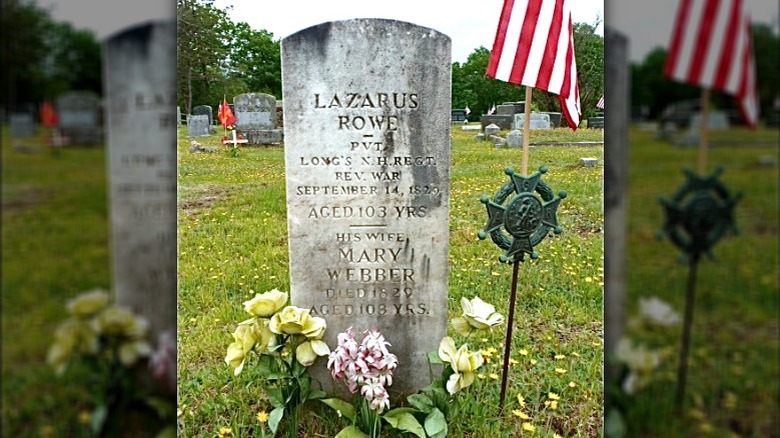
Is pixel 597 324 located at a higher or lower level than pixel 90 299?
lower

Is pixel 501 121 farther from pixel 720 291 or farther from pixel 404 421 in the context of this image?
pixel 720 291

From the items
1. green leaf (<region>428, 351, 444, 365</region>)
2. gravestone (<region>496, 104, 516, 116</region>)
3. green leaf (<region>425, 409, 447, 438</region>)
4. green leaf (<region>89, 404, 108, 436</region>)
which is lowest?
green leaf (<region>425, 409, 447, 438</region>)

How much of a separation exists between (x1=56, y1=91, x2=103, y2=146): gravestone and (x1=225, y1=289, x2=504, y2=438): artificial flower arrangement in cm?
213

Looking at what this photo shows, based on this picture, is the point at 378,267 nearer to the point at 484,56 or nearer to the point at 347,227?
the point at 347,227

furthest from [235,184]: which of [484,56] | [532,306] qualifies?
[484,56]

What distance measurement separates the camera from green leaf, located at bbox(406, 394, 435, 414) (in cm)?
302

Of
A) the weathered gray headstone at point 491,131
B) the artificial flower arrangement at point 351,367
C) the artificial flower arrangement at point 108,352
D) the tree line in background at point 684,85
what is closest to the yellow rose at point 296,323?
the artificial flower arrangement at point 351,367

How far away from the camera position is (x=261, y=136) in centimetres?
1548

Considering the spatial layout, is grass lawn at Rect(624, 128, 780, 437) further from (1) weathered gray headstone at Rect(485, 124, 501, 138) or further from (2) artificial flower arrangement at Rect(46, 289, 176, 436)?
(1) weathered gray headstone at Rect(485, 124, 501, 138)

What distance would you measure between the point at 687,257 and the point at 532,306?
398cm

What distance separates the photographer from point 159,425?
105cm

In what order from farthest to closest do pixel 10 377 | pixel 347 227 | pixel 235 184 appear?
1. pixel 235 184
2. pixel 347 227
3. pixel 10 377

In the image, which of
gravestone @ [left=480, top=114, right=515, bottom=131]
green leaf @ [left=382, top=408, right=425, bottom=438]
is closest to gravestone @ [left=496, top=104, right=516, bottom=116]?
gravestone @ [left=480, top=114, right=515, bottom=131]

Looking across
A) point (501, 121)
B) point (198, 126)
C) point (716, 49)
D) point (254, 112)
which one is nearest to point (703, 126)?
point (716, 49)
